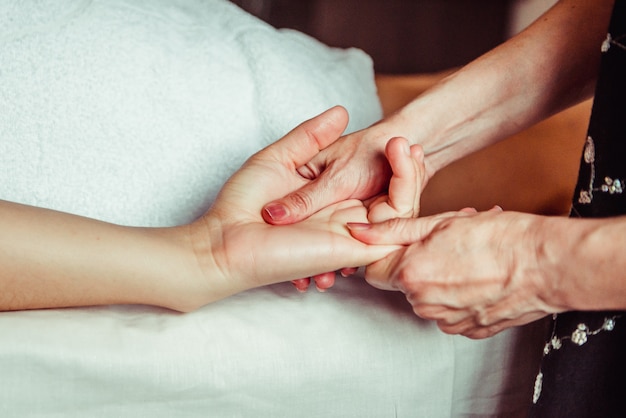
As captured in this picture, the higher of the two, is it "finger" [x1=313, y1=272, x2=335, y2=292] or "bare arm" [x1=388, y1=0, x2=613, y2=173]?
"bare arm" [x1=388, y1=0, x2=613, y2=173]

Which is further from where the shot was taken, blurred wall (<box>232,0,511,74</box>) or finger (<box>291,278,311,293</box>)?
blurred wall (<box>232,0,511,74</box>)

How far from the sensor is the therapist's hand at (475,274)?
2.33 ft

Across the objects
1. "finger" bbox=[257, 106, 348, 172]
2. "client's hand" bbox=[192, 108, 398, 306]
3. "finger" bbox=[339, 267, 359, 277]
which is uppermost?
"finger" bbox=[257, 106, 348, 172]

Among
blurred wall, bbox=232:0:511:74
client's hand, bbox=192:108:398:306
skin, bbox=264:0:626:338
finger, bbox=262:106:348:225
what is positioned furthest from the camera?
blurred wall, bbox=232:0:511:74

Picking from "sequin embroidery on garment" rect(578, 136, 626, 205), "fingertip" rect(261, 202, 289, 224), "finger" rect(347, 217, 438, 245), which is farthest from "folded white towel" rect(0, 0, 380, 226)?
"sequin embroidery on garment" rect(578, 136, 626, 205)

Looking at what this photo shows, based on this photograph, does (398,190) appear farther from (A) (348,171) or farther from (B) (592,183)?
(B) (592,183)

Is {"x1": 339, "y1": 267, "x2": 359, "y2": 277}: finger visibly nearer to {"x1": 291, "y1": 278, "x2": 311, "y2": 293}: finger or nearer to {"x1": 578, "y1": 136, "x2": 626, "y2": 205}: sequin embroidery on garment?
{"x1": 291, "y1": 278, "x2": 311, "y2": 293}: finger

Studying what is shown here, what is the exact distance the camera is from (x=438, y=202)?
1159mm

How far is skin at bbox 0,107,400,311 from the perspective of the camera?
73 centimetres

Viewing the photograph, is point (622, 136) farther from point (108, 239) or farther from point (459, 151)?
point (108, 239)

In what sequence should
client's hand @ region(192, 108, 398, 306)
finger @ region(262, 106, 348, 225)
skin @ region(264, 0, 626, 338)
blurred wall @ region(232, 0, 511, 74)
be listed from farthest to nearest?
blurred wall @ region(232, 0, 511, 74)
finger @ region(262, 106, 348, 225)
client's hand @ region(192, 108, 398, 306)
skin @ region(264, 0, 626, 338)

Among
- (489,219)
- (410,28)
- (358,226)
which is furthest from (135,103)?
(410,28)

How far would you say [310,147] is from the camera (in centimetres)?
93

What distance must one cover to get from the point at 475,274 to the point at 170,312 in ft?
1.14
